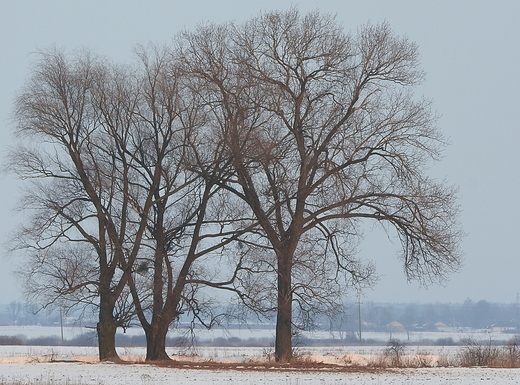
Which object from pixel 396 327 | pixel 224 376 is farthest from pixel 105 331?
pixel 396 327

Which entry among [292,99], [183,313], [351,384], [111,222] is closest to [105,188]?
[111,222]

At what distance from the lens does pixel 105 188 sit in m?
29.7

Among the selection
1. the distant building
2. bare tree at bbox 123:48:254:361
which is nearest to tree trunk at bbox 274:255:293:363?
bare tree at bbox 123:48:254:361

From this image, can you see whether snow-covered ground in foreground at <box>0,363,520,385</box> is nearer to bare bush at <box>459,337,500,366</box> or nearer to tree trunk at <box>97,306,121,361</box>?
bare bush at <box>459,337,500,366</box>

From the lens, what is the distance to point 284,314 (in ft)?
95.3

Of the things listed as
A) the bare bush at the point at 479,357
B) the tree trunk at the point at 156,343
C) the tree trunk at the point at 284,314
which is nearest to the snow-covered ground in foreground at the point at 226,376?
the bare bush at the point at 479,357

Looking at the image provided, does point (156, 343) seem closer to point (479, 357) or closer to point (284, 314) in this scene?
point (284, 314)

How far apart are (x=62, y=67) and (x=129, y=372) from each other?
43.5 ft

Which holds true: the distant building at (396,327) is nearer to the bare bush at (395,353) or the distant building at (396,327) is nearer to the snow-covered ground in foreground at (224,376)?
the bare bush at (395,353)

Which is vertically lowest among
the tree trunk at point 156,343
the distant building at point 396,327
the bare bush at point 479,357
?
the distant building at point 396,327

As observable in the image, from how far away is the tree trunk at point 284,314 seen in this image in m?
28.8

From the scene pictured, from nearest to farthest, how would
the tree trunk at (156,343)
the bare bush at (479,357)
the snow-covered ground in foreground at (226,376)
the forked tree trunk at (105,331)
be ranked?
the snow-covered ground in foreground at (226,376)
the bare bush at (479,357)
the forked tree trunk at (105,331)
the tree trunk at (156,343)

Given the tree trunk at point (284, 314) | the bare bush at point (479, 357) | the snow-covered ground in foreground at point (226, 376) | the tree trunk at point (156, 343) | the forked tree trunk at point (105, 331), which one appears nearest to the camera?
the snow-covered ground in foreground at point (226, 376)

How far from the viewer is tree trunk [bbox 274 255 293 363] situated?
94.5 feet
